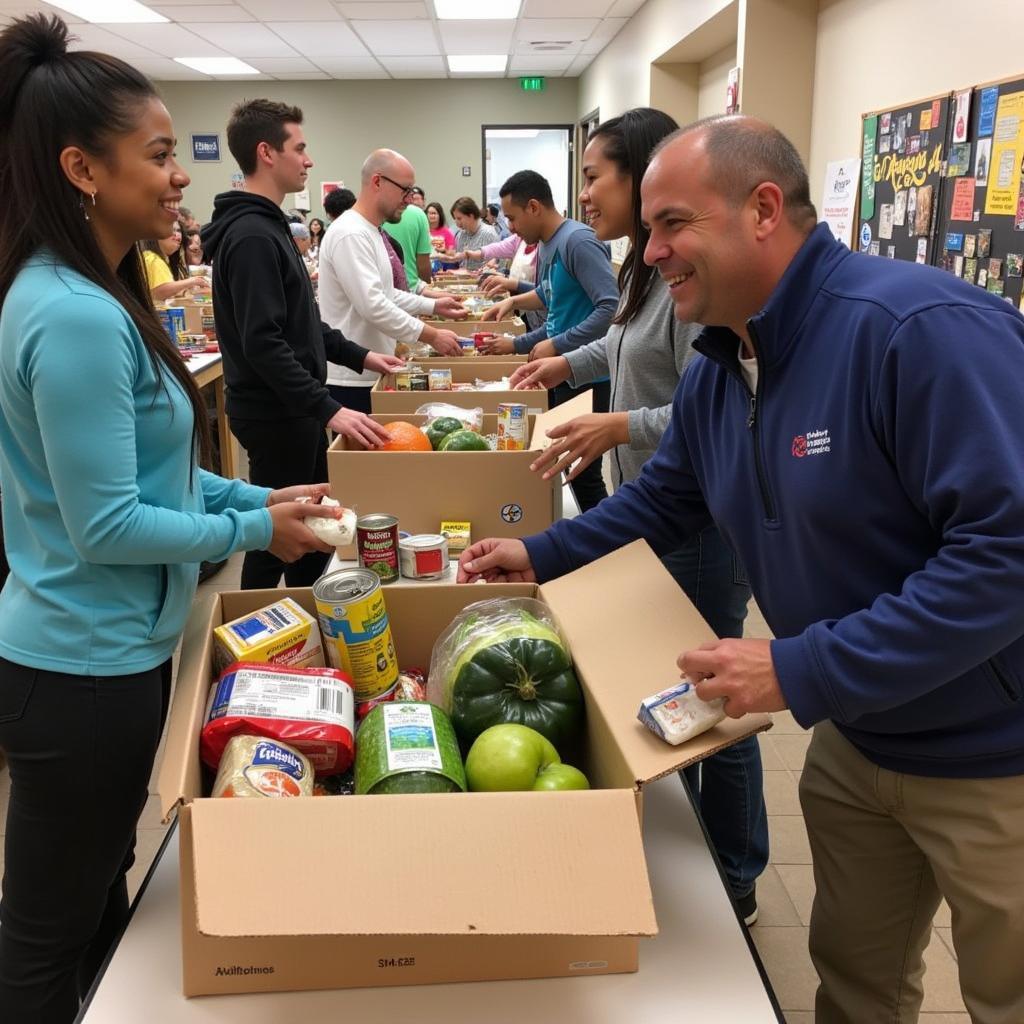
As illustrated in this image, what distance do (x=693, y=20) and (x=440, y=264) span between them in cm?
399

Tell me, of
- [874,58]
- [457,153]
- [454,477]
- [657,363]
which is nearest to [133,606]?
[454,477]

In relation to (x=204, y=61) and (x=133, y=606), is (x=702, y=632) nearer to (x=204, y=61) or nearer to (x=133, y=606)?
(x=133, y=606)

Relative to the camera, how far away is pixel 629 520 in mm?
1479

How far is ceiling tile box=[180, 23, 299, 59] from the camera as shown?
827 cm

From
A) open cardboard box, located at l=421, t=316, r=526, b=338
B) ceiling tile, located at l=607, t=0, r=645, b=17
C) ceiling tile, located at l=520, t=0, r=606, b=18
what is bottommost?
open cardboard box, located at l=421, t=316, r=526, b=338

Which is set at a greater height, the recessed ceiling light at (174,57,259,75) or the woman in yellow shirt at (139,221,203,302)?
the recessed ceiling light at (174,57,259,75)

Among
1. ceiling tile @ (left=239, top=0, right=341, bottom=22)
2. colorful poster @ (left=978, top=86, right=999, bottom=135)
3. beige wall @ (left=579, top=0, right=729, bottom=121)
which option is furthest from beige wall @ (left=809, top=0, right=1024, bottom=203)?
ceiling tile @ (left=239, top=0, right=341, bottom=22)

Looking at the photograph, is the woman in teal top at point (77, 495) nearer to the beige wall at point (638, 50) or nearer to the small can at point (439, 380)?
the small can at point (439, 380)

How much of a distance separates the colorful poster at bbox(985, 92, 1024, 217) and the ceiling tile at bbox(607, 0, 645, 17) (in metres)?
5.61

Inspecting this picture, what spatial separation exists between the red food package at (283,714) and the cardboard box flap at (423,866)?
23cm

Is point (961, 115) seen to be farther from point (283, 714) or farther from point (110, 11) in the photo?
point (110, 11)

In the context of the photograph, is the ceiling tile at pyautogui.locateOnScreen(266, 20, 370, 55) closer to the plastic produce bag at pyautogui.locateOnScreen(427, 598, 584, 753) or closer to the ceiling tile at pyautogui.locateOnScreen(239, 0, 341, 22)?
the ceiling tile at pyautogui.locateOnScreen(239, 0, 341, 22)

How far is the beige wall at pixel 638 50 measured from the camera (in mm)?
5961

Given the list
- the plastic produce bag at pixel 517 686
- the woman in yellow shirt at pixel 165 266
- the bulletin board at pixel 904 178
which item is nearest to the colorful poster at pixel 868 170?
the bulletin board at pixel 904 178
